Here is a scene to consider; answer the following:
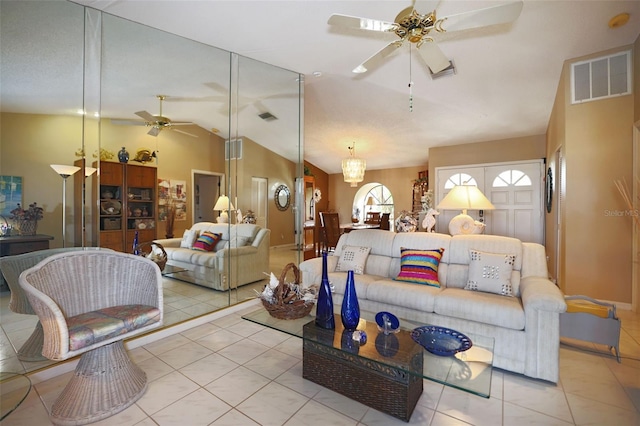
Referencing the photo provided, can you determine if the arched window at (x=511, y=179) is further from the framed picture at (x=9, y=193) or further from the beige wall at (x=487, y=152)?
the framed picture at (x=9, y=193)

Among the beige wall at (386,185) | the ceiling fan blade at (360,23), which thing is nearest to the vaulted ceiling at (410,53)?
the ceiling fan blade at (360,23)

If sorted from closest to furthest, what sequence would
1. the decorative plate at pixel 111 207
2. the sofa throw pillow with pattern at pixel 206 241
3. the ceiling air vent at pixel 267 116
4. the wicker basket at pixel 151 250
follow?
the decorative plate at pixel 111 207, the wicker basket at pixel 151 250, the sofa throw pillow with pattern at pixel 206 241, the ceiling air vent at pixel 267 116

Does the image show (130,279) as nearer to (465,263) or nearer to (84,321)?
(84,321)

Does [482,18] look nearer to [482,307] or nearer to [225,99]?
[482,307]

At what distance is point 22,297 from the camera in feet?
6.61

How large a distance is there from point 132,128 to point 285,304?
6.84 ft

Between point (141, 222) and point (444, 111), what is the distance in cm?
458

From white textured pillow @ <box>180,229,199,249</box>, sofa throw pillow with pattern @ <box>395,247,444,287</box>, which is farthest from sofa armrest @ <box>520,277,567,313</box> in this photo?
white textured pillow @ <box>180,229,199,249</box>

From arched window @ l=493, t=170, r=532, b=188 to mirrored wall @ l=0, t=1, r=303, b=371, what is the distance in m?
4.34

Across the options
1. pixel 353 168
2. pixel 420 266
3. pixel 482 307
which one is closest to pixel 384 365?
pixel 482 307

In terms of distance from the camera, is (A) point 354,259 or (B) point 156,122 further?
(A) point 354,259

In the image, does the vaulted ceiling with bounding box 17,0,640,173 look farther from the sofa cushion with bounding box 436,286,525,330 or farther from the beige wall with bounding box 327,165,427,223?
the beige wall with bounding box 327,165,427,223

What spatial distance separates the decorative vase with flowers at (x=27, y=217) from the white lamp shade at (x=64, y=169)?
274mm

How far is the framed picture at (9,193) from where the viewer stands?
2020mm
